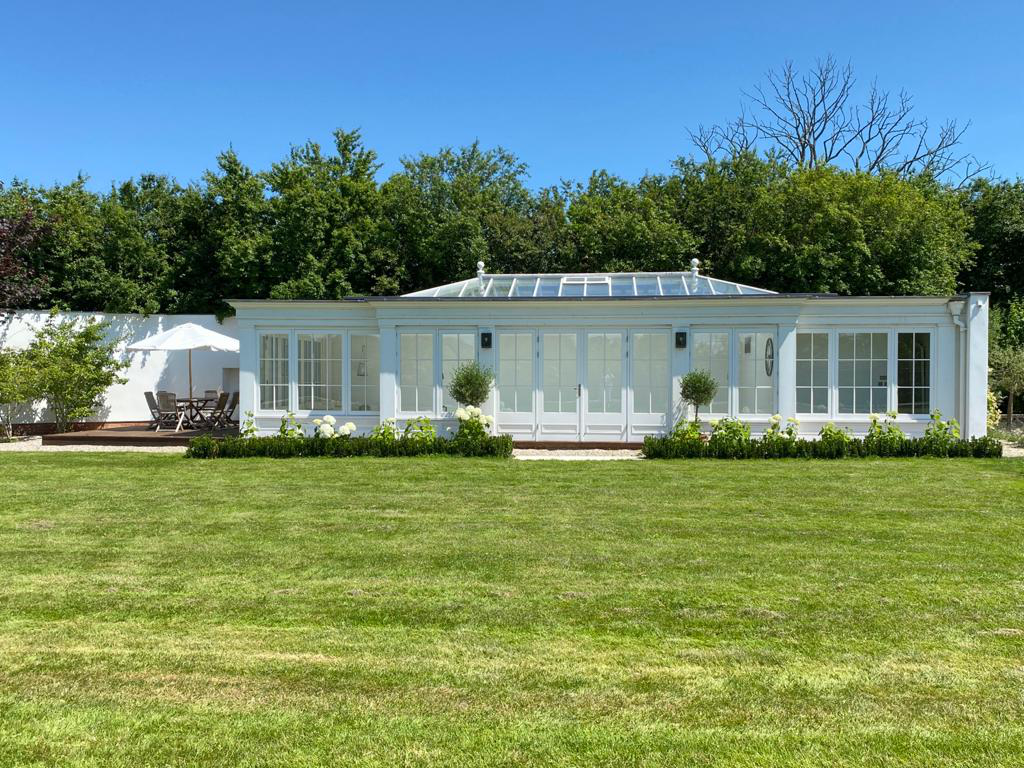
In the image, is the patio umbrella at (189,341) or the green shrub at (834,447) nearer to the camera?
the green shrub at (834,447)

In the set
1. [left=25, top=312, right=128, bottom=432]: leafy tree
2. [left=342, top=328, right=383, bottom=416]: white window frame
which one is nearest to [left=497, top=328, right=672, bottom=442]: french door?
[left=342, top=328, right=383, bottom=416]: white window frame

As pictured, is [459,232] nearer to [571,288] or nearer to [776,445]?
[571,288]

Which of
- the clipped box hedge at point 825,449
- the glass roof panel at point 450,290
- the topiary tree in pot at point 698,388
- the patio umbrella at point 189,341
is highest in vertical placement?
the glass roof panel at point 450,290

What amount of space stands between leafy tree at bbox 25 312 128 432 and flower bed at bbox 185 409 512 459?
586 centimetres

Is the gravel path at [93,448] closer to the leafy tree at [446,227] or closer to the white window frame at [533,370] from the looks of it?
the white window frame at [533,370]

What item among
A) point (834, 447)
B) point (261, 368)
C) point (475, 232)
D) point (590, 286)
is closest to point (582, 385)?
point (590, 286)

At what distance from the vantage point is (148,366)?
1755cm

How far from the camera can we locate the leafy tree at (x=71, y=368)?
15.1 metres

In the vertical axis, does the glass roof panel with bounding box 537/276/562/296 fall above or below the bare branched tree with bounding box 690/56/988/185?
below

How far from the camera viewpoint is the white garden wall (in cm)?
1691

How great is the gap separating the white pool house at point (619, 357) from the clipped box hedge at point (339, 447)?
55.7 inches

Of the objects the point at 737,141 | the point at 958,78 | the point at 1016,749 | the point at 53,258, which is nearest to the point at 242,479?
the point at 1016,749

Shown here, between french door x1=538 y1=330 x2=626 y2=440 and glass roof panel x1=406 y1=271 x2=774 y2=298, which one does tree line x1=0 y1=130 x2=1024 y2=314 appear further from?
french door x1=538 y1=330 x2=626 y2=440

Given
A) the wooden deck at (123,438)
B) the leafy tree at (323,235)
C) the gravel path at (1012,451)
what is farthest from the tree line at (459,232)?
the gravel path at (1012,451)
